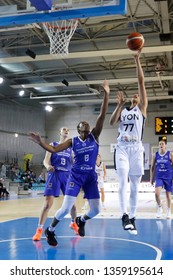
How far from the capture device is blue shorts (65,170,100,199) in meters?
5.90

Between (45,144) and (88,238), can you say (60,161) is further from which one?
(45,144)

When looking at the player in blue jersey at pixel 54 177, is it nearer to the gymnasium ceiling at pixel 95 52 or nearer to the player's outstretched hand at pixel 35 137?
the player's outstretched hand at pixel 35 137

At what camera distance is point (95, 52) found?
612 inches

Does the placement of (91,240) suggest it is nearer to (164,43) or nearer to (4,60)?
(164,43)

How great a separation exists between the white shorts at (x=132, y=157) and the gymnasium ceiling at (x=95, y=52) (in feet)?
10.5

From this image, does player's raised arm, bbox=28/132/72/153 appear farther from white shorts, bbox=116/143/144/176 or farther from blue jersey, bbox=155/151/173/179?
blue jersey, bbox=155/151/173/179

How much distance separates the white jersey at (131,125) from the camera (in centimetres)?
563

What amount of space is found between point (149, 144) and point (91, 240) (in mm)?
21934

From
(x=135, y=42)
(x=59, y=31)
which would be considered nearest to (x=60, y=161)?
(x=135, y=42)

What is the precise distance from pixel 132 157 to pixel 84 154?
2.64 ft

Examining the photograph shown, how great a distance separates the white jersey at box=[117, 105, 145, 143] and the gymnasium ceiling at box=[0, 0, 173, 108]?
8.99 ft

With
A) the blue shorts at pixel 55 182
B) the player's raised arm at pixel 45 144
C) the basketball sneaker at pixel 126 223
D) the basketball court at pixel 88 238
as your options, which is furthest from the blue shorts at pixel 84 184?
the blue shorts at pixel 55 182
